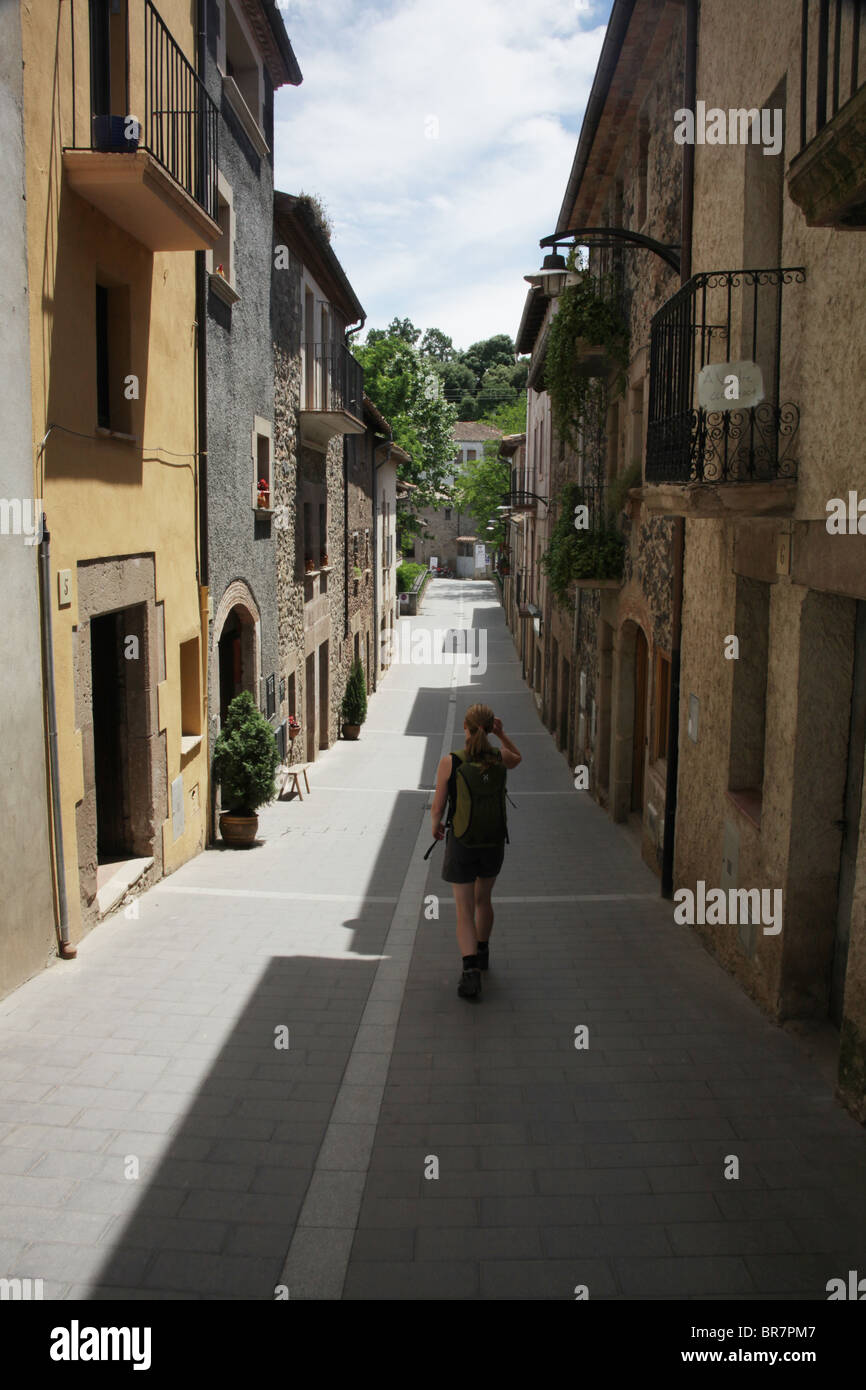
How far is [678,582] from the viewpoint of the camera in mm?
8898

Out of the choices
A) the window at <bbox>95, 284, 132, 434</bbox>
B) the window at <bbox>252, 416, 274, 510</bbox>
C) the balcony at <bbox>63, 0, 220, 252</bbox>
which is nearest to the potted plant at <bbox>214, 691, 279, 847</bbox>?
the window at <bbox>252, 416, 274, 510</bbox>

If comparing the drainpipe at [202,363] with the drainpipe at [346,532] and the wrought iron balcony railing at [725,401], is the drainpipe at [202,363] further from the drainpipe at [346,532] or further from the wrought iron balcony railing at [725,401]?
the drainpipe at [346,532]

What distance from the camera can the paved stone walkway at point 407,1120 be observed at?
3.80 m

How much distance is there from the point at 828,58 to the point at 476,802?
433 centimetres

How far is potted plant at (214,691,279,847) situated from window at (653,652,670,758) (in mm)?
4227

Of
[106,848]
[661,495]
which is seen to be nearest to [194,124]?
[661,495]

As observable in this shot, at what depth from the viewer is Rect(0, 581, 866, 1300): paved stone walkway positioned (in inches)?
149

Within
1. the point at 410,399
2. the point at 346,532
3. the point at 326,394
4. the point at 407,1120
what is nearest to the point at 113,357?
A: the point at 407,1120

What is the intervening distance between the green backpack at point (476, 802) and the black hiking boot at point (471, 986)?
81 cm

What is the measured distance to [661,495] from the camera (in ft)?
22.2

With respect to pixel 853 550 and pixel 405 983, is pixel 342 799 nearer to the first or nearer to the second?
pixel 405 983

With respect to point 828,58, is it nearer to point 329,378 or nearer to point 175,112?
point 175,112

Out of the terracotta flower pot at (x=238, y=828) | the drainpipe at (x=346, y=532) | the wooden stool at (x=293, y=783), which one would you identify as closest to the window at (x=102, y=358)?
the terracotta flower pot at (x=238, y=828)

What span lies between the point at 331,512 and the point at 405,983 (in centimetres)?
1498
